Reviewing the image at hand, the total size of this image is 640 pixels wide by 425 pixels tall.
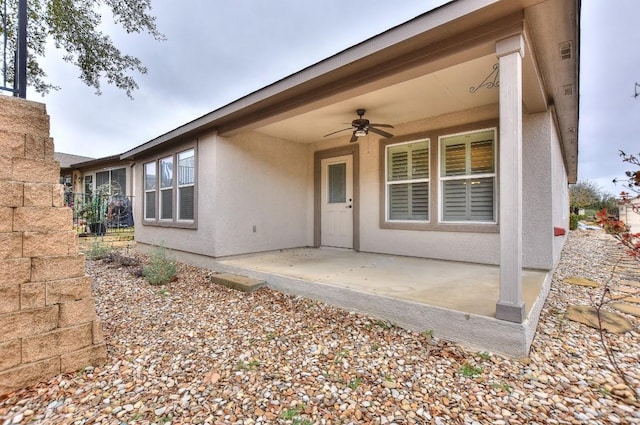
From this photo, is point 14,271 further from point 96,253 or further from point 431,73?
point 96,253

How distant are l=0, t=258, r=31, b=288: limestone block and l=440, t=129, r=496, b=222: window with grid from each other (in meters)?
5.15

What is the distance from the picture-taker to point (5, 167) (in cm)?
201

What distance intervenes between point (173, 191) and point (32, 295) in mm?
4854

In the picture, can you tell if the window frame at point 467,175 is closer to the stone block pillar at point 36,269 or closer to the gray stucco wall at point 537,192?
the gray stucco wall at point 537,192

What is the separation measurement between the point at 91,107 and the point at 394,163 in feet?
40.3

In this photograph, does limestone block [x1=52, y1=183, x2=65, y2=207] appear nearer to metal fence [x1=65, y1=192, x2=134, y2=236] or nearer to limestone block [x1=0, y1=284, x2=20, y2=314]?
limestone block [x1=0, y1=284, x2=20, y2=314]

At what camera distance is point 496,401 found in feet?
6.00

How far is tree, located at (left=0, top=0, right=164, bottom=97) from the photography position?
5.73 meters

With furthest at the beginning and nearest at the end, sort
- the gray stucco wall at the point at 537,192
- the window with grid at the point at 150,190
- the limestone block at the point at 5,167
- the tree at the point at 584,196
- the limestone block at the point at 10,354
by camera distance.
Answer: the tree at the point at 584,196 → the window with grid at the point at 150,190 → the gray stucco wall at the point at 537,192 → the limestone block at the point at 5,167 → the limestone block at the point at 10,354

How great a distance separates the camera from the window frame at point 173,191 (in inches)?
233

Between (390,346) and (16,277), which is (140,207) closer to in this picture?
(16,277)

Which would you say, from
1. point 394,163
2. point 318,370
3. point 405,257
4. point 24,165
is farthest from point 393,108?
point 24,165

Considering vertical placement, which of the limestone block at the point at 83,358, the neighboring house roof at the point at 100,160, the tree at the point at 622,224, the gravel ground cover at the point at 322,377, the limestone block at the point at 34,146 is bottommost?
the gravel ground cover at the point at 322,377

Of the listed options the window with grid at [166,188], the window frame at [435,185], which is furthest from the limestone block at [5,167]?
the window frame at [435,185]
